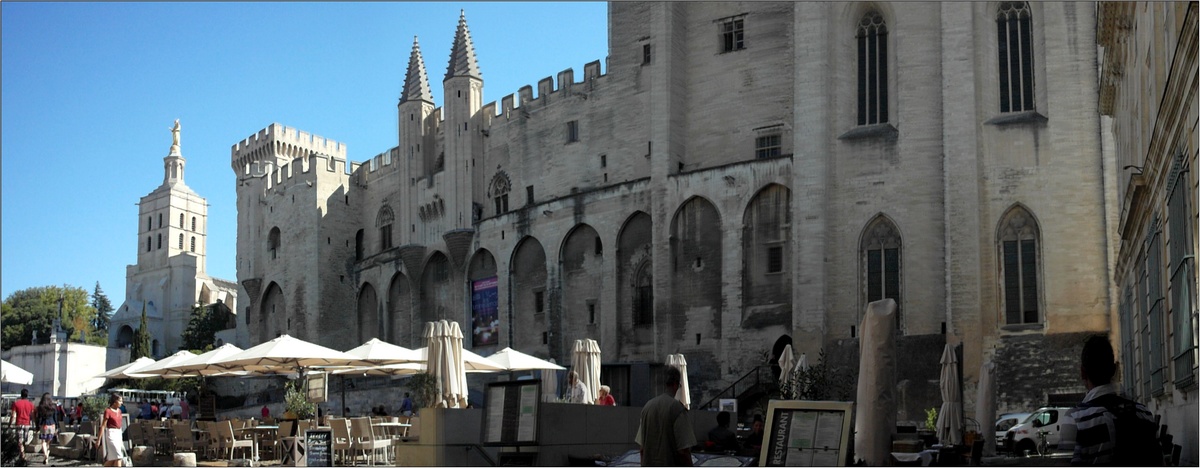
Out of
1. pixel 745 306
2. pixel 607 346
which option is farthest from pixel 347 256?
pixel 745 306

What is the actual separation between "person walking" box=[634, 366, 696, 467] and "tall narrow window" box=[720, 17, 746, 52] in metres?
31.1

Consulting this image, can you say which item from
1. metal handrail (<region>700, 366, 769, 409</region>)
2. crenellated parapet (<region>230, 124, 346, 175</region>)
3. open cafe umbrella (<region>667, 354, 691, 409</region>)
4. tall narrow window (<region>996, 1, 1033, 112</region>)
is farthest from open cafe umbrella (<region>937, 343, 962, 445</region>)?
crenellated parapet (<region>230, 124, 346, 175</region>)

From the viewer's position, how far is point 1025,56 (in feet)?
111

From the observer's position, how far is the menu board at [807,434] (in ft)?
34.0

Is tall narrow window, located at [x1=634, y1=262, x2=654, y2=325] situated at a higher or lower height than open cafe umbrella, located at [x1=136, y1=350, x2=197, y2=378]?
higher

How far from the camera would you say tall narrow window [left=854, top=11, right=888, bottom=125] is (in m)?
35.7

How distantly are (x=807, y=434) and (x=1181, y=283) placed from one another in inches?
173

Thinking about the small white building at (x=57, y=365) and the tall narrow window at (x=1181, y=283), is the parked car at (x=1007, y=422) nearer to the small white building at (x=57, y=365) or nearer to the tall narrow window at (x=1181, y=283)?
the tall narrow window at (x=1181, y=283)

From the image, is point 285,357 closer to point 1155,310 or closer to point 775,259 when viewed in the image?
point 1155,310

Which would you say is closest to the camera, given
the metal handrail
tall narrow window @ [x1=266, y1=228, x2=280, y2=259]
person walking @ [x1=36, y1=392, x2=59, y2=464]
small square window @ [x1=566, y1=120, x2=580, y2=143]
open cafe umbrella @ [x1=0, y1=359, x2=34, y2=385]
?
person walking @ [x1=36, y1=392, x2=59, y2=464]

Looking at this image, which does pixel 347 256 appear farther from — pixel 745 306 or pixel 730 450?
pixel 730 450

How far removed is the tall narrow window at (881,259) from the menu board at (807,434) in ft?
79.0

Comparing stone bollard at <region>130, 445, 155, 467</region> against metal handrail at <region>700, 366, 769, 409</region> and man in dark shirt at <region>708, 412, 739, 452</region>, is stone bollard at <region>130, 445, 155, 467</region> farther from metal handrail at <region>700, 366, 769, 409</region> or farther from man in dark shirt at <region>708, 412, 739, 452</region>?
metal handrail at <region>700, 366, 769, 409</region>

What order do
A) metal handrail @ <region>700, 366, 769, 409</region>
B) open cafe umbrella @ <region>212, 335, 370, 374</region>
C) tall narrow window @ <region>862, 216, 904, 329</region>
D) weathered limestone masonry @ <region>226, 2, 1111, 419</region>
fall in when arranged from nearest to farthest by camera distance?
open cafe umbrella @ <region>212, 335, 370, 374</region>, weathered limestone masonry @ <region>226, 2, 1111, 419</region>, tall narrow window @ <region>862, 216, 904, 329</region>, metal handrail @ <region>700, 366, 769, 409</region>
